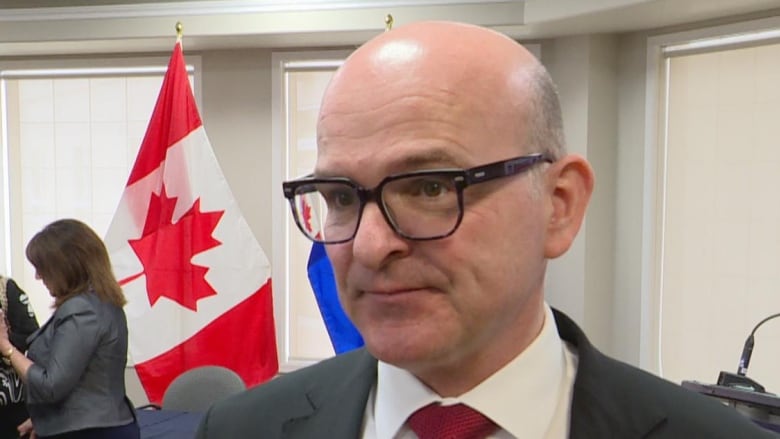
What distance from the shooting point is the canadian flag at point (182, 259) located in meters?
3.39

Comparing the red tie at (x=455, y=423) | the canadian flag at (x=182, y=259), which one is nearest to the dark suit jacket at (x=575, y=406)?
the red tie at (x=455, y=423)

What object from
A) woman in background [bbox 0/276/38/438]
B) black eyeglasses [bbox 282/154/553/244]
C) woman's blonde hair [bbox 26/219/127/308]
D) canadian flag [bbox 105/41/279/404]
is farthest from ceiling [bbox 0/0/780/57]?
black eyeglasses [bbox 282/154/553/244]

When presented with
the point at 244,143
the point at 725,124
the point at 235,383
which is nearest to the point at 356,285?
the point at 235,383

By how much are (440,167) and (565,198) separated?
0.17m

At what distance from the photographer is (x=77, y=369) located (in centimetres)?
235

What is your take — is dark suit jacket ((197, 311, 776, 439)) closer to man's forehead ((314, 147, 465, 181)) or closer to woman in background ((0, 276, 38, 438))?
man's forehead ((314, 147, 465, 181))

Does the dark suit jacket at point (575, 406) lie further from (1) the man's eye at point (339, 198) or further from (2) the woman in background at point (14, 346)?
(2) the woman in background at point (14, 346)

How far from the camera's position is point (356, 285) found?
72cm

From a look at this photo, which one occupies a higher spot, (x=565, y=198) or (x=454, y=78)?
(x=454, y=78)

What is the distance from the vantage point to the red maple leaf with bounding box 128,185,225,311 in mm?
3385

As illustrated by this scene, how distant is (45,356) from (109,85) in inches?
85.6

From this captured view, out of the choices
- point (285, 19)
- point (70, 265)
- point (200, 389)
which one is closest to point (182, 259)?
point (200, 389)

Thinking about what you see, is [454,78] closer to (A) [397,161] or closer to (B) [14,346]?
(A) [397,161]

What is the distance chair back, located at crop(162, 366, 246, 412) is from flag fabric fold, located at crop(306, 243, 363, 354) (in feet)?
1.42
